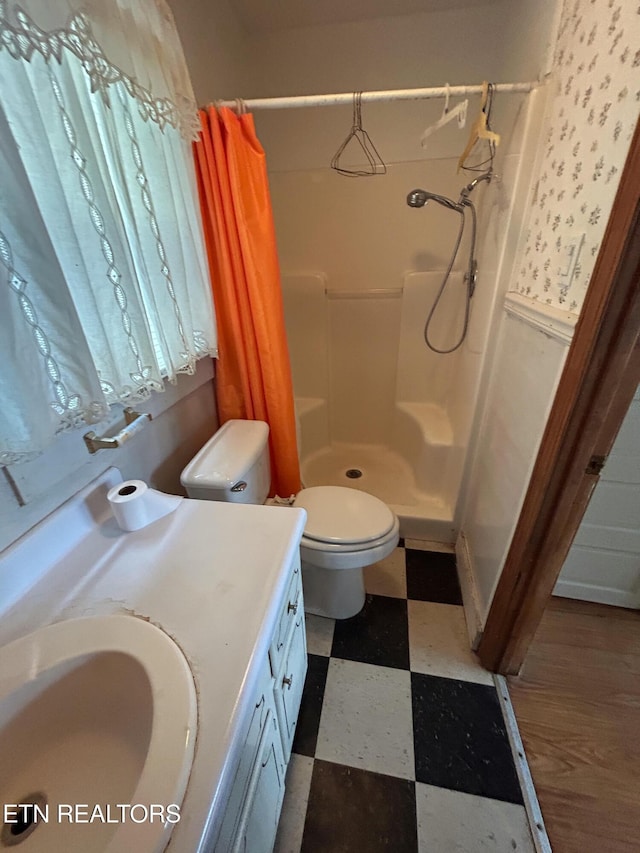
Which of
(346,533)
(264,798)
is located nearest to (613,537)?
(346,533)

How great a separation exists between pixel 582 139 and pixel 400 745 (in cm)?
173

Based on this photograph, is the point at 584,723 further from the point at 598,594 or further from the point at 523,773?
the point at 598,594

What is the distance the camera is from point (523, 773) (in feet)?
3.32

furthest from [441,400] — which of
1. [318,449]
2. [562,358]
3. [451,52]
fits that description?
[451,52]

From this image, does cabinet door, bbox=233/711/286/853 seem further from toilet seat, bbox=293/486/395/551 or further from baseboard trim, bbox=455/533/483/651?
baseboard trim, bbox=455/533/483/651

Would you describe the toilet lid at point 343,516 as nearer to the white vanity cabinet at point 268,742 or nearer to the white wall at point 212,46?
the white vanity cabinet at point 268,742

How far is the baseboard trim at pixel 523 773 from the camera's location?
2.94 ft

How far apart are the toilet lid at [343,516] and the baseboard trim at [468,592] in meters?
0.47

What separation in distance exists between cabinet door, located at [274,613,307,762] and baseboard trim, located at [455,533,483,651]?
684 mm

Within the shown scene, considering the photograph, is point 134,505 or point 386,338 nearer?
point 134,505

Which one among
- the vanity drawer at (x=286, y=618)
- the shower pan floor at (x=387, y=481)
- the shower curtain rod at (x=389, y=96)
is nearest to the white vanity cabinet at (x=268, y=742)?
the vanity drawer at (x=286, y=618)

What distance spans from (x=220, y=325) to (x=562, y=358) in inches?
42.2

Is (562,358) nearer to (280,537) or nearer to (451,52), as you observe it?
(280,537)

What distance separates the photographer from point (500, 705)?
3.81ft
